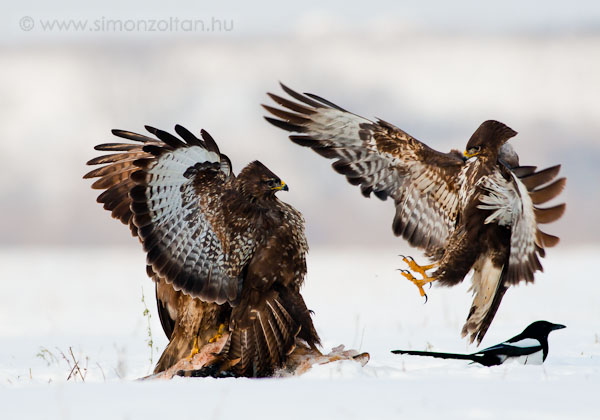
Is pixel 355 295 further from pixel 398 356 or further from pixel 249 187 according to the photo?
pixel 249 187

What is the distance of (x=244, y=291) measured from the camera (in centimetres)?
691

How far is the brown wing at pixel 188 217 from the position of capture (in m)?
6.68

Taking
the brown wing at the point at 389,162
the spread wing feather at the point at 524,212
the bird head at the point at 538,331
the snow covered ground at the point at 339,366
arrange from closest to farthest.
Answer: the snow covered ground at the point at 339,366
the spread wing feather at the point at 524,212
the bird head at the point at 538,331
the brown wing at the point at 389,162

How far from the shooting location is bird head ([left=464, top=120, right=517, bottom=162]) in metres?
7.25

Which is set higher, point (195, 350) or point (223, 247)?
point (223, 247)

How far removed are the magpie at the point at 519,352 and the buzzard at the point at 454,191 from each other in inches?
16.1

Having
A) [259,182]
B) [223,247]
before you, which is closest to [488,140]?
[259,182]

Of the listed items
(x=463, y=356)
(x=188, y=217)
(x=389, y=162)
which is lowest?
(x=463, y=356)

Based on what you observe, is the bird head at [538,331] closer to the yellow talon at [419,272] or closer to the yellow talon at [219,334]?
the yellow talon at [419,272]

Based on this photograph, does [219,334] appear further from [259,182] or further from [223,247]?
[259,182]

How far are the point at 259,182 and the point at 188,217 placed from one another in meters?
0.66

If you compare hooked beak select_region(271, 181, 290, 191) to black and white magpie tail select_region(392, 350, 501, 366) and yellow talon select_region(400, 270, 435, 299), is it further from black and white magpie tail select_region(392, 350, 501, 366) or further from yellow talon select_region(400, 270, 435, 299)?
black and white magpie tail select_region(392, 350, 501, 366)

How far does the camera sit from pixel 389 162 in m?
8.04

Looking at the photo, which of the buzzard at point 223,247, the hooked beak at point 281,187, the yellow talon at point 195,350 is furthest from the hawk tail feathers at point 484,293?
the yellow talon at point 195,350
